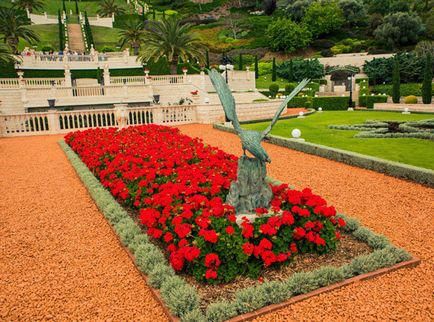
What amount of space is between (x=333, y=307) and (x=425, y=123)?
51.6 ft

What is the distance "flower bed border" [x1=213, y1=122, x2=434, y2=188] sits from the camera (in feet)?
26.4

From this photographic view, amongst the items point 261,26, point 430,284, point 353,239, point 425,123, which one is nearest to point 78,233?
point 353,239

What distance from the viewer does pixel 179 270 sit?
15.0 ft

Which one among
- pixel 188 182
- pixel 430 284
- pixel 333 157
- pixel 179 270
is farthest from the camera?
pixel 333 157

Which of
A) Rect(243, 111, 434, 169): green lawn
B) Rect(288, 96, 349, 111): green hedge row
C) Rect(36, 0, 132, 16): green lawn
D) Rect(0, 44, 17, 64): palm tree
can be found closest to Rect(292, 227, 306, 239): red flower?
Rect(243, 111, 434, 169): green lawn

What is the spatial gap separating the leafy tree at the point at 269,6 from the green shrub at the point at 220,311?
89067 millimetres

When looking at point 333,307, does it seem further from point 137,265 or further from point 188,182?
point 188,182

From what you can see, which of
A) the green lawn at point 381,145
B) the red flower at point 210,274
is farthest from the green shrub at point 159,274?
the green lawn at point 381,145

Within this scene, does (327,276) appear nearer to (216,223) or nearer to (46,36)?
(216,223)

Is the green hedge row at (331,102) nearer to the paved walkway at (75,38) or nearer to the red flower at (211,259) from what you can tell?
the red flower at (211,259)

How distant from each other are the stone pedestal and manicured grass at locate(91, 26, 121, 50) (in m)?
57.9

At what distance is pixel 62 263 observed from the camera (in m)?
5.02

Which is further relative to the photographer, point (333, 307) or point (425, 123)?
point (425, 123)

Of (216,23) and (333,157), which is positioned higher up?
(216,23)
